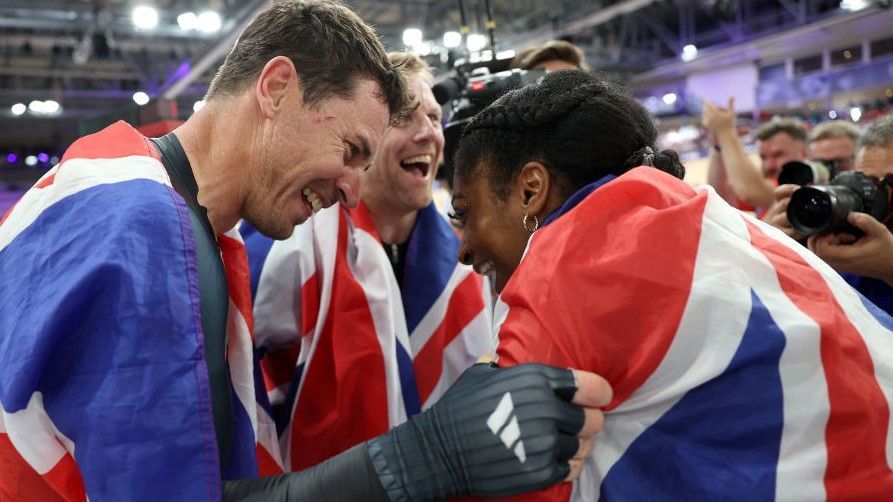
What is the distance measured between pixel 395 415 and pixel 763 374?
857mm

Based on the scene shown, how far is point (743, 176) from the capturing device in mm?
3061

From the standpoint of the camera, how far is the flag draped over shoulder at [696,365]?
873 millimetres

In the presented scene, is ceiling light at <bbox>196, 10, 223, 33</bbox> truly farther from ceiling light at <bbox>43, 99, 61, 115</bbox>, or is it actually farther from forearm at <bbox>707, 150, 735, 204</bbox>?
forearm at <bbox>707, 150, 735, 204</bbox>

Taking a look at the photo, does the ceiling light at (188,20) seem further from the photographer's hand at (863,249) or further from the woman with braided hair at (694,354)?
the woman with braided hair at (694,354)

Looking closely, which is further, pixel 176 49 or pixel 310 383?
pixel 176 49

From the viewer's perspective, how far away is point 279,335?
5.21 feet

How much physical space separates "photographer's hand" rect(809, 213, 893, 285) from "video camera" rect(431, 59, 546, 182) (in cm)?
72

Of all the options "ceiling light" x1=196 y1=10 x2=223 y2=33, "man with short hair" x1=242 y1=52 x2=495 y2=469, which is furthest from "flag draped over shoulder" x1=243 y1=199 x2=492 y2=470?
"ceiling light" x1=196 y1=10 x2=223 y2=33

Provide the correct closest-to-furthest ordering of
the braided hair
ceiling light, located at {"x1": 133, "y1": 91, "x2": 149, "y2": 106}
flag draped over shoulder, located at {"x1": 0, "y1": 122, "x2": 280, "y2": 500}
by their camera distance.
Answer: flag draped over shoulder, located at {"x1": 0, "y1": 122, "x2": 280, "y2": 500} < the braided hair < ceiling light, located at {"x1": 133, "y1": 91, "x2": 149, "y2": 106}

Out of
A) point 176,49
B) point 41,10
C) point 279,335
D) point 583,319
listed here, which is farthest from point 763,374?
point 176,49

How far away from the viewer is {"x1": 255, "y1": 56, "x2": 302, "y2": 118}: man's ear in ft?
3.76

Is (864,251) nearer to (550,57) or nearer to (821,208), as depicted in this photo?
(821,208)

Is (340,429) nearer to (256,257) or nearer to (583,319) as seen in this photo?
(256,257)

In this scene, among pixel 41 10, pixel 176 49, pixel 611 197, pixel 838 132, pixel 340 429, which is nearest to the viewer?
pixel 611 197
